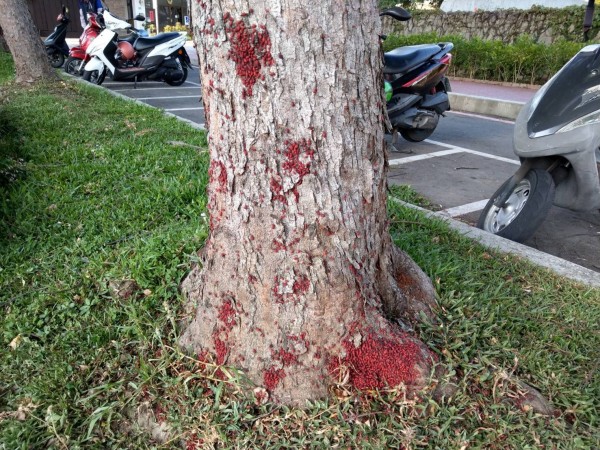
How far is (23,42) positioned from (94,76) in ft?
6.21

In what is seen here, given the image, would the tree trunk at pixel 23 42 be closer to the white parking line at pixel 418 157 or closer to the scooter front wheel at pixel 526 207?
the white parking line at pixel 418 157

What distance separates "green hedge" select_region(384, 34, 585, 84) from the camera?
10102 mm

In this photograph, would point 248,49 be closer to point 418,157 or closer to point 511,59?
point 418,157

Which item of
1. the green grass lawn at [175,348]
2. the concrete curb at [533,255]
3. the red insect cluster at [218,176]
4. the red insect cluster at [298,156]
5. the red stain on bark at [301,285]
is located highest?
the red insect cluster at [298,156]

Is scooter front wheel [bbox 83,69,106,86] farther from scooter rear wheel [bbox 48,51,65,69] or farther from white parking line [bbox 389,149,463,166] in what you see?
white parking line [bbox 389,149,463,166]

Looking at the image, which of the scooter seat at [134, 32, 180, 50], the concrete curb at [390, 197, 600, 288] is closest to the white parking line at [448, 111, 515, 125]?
the concrete curb at [390, 197, 600, 288]

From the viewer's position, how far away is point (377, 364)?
180 cm

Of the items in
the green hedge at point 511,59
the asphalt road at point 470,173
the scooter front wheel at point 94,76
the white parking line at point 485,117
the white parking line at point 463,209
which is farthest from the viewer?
the green hedge at point 511,59

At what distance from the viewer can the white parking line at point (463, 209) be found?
13.3 feet

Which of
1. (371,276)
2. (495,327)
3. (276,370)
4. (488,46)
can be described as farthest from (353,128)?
(488,46)

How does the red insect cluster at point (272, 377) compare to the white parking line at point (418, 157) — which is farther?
the white parking line at point (418, 157)

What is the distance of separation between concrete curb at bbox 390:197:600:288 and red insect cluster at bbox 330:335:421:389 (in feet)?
4.84

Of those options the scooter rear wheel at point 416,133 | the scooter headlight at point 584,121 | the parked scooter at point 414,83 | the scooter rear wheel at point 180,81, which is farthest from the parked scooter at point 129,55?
the scooter headlight at point 584,121

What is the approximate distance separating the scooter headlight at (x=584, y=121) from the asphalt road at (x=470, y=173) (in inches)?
34.4
